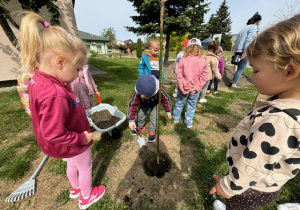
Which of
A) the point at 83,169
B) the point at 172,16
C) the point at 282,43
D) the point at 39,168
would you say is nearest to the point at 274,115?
the point at 282,43

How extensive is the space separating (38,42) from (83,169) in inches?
50.0

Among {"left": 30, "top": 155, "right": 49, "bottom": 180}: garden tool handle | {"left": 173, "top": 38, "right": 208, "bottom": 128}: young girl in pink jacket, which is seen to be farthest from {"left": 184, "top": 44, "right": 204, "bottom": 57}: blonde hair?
{"left": 30, "top": 155, "right": 49, "bottom": 180}: garden tool handle

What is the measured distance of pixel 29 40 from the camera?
98 centimetres

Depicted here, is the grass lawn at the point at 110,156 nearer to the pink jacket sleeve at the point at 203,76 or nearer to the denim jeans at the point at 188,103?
the denim jeans at the point at 188,103

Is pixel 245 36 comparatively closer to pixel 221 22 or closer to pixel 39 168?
pixel 39 168

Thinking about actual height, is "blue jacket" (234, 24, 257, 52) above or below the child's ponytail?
above

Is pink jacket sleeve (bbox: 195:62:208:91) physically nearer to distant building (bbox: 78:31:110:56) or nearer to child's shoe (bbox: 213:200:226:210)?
child's shoe (bbox: 213:200:226:210)

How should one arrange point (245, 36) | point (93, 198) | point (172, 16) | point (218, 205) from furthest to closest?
1. point (172, 16)
2. point (245, 36)
3. point (93, 198)
4. point (218, 205)

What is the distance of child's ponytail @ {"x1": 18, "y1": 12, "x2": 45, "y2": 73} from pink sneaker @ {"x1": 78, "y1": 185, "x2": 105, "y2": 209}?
1614 mm

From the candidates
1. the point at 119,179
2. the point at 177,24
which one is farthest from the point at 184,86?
the point at 177,24

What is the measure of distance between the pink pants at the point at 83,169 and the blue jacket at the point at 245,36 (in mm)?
6519

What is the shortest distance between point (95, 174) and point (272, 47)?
2509mm

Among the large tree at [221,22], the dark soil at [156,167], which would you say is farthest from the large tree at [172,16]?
the large tree at [221,22]

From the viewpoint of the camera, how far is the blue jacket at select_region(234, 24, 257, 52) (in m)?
5.18
